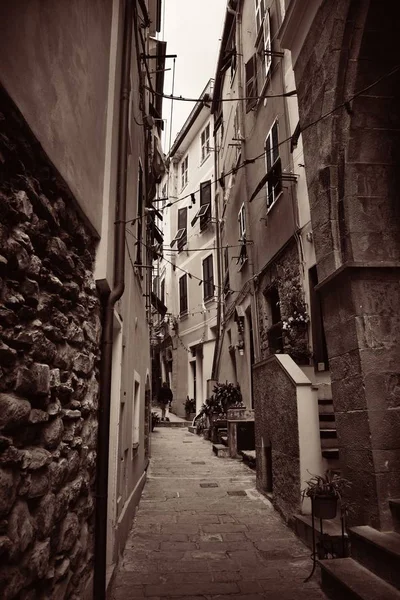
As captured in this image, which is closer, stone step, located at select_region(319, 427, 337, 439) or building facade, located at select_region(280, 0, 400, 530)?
building facade, located at select_region(280, 0, 400, 530)

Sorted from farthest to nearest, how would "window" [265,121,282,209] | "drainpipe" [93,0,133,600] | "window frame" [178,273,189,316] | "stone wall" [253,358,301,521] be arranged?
"window frame" [178,273,189,316] < "window" [265,121,282,209] < "stone wall" [253,358,301,521] < "drainpipe" [93,0,133,600]

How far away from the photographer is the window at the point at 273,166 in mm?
9523

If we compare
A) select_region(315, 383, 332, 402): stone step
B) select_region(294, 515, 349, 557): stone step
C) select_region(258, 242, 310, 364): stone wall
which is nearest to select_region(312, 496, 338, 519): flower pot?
select_region(294, 515, 349, 557): stone step

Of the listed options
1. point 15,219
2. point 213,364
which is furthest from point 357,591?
point 213,364

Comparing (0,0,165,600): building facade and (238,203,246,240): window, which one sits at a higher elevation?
(238,203,246,240): window

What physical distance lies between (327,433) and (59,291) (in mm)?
4678

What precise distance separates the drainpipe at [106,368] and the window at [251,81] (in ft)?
27.3

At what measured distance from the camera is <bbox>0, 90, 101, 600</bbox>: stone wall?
195 centimetres

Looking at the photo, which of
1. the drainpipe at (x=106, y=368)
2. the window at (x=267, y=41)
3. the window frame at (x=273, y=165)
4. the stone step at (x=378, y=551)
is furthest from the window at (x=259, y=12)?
the stone step at (x=378, y=551)

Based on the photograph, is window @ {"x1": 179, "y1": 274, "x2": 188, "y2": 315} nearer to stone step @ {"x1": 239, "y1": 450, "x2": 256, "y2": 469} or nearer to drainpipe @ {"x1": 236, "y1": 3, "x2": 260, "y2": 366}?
drainpipe @ {"x1": 236, "y1": 3, "x2": 260, "y2": 366}

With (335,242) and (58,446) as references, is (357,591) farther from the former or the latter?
(335,242)

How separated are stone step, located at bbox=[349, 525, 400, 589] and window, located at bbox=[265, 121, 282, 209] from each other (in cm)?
689

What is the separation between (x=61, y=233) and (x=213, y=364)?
15338mm

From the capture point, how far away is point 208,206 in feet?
66.0
